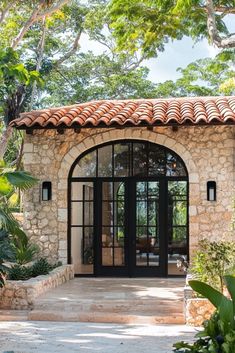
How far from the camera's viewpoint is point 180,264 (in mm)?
10484

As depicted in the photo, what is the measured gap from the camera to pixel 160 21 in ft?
37.5

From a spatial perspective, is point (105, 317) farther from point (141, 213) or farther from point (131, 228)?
point (141, 213)

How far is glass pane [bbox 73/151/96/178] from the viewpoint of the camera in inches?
513

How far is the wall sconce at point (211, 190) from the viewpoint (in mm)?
12258

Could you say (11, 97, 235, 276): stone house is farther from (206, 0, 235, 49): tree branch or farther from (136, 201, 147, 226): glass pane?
(206, 0, 235, 49): tree branch

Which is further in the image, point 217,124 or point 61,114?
point 61,114

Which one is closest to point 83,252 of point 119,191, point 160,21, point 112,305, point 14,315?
point 119,191

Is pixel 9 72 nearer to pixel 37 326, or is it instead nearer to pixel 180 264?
pixel 37 326

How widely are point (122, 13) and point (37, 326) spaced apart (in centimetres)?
629

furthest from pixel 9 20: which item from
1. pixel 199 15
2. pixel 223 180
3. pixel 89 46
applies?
pixel 223 180

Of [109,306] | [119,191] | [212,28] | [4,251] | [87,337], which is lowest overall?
[87,337]

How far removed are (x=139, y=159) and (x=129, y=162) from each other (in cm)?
24

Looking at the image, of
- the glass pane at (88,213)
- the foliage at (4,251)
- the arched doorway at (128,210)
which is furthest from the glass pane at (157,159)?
the foliage at (4,251)

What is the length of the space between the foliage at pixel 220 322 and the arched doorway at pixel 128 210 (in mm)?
8798
